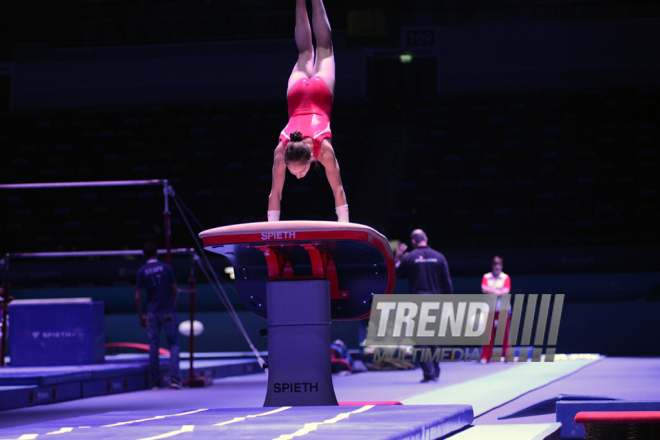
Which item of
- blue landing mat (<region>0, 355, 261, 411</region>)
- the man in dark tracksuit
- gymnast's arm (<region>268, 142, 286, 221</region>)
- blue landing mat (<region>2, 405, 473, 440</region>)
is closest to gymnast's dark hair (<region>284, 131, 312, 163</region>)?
gymnast's arm (<region>268, 142, 286, 221</region>)

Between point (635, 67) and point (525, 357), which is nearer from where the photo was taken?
point (525, 357)

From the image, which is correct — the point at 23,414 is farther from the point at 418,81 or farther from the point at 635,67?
the point at 635,67

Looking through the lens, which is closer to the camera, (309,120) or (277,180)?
(277,180)

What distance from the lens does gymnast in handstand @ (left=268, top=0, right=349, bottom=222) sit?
464 cm

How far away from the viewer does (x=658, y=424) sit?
414 cm

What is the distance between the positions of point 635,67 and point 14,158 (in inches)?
583

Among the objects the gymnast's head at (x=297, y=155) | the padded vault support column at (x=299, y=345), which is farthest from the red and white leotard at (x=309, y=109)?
the padded vault support column at (x=299, y=345)

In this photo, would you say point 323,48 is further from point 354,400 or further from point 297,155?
point 354,400

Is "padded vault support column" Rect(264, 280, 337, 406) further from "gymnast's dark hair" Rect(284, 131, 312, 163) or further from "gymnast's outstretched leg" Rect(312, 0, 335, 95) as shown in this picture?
"gymnast's outstretched leg" Rect(312, 0, 335, 95)

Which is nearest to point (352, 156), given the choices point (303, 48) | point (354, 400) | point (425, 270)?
point (425, 270)

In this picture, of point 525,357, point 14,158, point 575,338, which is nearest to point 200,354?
point 525,357

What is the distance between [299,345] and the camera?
14.8 feet

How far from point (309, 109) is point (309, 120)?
0.13 meters

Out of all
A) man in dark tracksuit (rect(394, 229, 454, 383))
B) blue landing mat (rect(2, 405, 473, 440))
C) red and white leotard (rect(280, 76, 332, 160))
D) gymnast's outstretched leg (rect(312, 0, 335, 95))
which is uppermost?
gymnast's outstretched leg (rect(312, 0, 335, 95))
